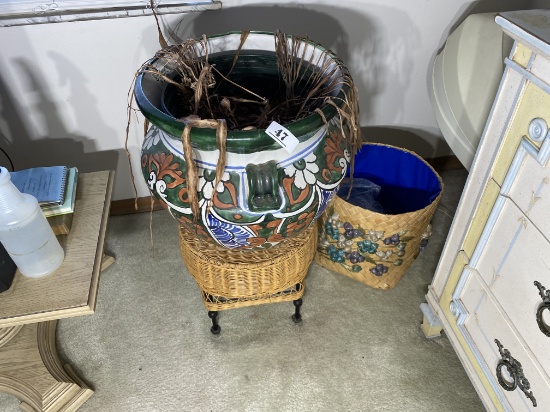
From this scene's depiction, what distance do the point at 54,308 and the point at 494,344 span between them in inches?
32.4

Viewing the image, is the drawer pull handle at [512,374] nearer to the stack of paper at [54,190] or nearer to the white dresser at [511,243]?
the white dresser at [511,243]

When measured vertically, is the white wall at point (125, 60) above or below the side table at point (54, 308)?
above

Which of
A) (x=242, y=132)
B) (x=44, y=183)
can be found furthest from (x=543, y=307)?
(x=44, y=183)

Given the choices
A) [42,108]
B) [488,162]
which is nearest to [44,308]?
[42,108]

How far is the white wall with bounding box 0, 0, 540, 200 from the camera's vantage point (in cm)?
112

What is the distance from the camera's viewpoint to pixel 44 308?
33.0 inches

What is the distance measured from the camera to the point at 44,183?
1006 mm

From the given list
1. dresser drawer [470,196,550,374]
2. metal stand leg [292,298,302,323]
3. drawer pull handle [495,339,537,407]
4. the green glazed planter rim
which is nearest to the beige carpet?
metal stand leg [292,298,302,323]

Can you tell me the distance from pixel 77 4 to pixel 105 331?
0.82 metres

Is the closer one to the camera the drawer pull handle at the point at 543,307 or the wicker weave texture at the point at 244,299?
the drawer pull handle at the point at 543,307

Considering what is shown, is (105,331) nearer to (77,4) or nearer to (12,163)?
(12,163)

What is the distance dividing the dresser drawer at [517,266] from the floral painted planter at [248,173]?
0.95 ft

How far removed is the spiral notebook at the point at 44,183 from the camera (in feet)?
3.17

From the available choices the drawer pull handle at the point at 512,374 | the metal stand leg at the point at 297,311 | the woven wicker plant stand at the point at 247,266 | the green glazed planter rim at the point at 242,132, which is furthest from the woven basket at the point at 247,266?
the drawer pull handle at the point at 512,374
